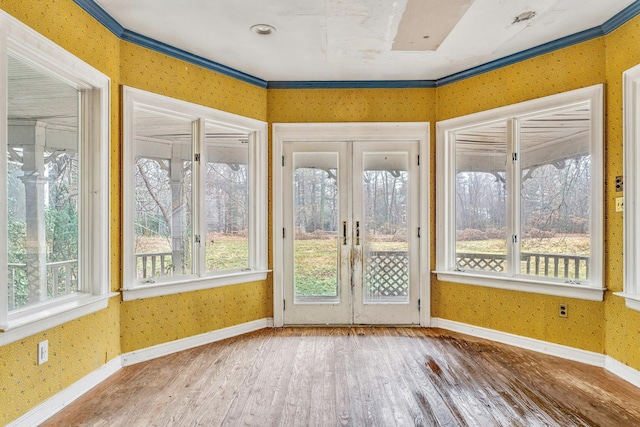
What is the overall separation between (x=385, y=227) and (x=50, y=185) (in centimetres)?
294

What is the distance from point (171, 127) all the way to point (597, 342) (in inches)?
155

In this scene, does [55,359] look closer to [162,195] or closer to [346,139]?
[162,195]

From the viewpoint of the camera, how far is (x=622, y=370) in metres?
2.84

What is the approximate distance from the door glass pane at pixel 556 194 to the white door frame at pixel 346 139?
0.91 meters

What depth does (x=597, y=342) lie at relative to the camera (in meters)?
3.08

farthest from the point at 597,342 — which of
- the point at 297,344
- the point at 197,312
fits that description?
the point at 197,312

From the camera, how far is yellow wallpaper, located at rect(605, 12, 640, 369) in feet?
9.10

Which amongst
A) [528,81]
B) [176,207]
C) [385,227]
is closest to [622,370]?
[385,227]

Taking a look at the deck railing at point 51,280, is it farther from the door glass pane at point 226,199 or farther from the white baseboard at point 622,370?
the white baseboard at point 622,370

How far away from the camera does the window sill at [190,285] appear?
311 centimetres

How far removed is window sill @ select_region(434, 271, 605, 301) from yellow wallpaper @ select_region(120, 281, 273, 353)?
191 centimetres

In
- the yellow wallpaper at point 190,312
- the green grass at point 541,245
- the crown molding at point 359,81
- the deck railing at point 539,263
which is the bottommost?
the yellow wallpaper at point 190,312

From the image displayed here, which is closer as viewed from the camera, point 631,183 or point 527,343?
point 631,183

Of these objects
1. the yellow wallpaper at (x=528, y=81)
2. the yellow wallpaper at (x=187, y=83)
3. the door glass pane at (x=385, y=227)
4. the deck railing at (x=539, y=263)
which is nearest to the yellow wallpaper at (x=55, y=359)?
the yellow wallpaper at (x=187, y=83)
